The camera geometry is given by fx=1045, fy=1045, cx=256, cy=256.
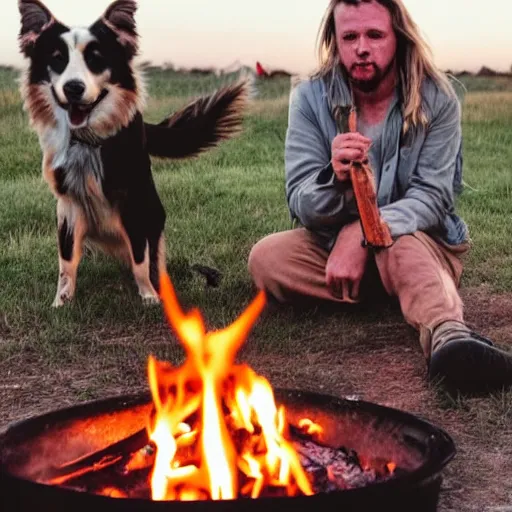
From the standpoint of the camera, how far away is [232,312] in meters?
5.37

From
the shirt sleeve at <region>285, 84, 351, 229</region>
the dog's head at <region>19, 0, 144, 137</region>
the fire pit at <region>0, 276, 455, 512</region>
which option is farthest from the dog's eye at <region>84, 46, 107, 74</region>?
the fire pit at <region>0, 276, 455, 512</region>

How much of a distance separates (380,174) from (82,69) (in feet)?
5.27

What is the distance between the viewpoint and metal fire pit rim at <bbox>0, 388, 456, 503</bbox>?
2311mm

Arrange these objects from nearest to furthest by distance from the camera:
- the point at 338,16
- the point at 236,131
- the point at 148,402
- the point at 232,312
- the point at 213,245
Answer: the point at 148,402, the point at 338,16, the point at 232,312, the point at 236,131, the point at 213,245

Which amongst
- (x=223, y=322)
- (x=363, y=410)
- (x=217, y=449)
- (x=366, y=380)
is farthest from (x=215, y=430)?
(x=223, y=322)

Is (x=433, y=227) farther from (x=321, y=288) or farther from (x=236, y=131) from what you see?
(x=236, y=131)

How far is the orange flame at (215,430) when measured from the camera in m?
2.44

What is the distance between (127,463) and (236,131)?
3.96m

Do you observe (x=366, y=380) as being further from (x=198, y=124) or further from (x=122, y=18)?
(x=198, y=124)

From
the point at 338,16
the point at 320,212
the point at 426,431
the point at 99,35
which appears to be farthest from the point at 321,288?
the point at 426,431

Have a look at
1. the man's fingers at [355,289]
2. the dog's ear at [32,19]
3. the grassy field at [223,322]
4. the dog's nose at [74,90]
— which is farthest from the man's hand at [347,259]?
the dog's ear at [32,19]

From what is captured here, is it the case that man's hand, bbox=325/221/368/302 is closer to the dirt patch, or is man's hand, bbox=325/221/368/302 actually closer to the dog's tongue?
the dirt patch

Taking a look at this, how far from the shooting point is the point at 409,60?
455 centimetres

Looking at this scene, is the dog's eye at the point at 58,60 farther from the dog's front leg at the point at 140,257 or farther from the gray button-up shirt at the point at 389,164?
the gray button-up shirt at the point at 389,164
